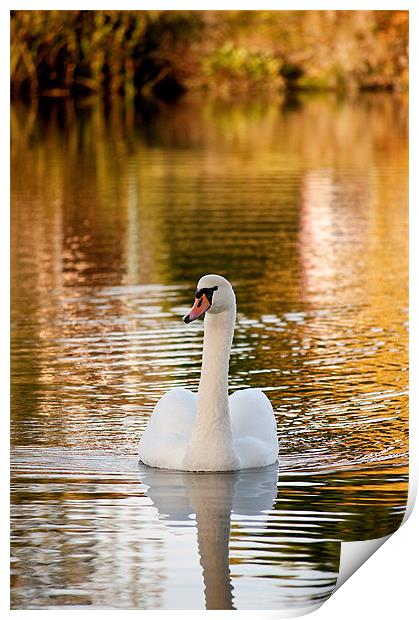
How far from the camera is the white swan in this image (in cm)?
801

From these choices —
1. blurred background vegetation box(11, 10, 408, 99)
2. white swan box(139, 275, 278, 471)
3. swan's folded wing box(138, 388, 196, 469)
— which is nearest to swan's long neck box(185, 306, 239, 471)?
white swan box(139, 275, 278, 471)

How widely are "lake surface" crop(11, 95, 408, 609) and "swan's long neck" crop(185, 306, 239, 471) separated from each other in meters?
0.09

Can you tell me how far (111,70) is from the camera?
34.2m

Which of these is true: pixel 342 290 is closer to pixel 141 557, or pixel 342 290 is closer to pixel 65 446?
pixel 65 446

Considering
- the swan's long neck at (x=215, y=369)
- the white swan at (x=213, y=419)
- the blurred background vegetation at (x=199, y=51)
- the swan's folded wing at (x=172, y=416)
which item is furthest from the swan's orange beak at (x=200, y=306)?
the blurred background vegetation at (x=199, y=51)

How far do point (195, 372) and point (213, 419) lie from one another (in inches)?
88.4

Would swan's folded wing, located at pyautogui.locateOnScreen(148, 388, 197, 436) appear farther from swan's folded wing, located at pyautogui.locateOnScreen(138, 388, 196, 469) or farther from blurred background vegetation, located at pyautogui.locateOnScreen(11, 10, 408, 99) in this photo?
blurred background vegetation, located at pyautogui.locateOnScreen(11, 10, 408, 99)

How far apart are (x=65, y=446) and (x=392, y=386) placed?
2.26 meters

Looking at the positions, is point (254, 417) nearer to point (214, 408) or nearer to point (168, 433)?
point (214, 408)

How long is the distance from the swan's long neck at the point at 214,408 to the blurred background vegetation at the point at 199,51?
72.5 ft

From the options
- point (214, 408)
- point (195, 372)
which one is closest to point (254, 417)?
point (214, 408)

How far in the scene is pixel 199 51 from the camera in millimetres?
35281

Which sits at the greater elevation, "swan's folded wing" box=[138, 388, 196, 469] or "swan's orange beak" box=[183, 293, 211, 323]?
"swan's orange beak" box=[183, 293, 211, 323]

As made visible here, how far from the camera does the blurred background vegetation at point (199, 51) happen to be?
31391mm
